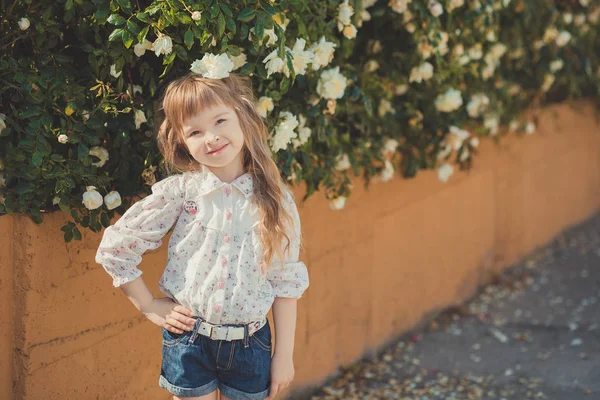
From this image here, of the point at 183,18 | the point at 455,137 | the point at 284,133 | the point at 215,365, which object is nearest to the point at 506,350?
the point at 455,137

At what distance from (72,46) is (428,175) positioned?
83.5 inches

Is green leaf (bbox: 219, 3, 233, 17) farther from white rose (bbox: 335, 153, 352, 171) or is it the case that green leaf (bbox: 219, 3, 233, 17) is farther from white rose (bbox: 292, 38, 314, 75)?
white rose (bbox: 335, 153, 352, 171)

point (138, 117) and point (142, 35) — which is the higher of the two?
point (142, 35)

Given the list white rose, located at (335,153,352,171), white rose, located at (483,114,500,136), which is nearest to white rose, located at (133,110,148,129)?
white rose, located at (335,153,352,171)

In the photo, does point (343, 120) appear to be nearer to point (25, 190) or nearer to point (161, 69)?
point (161, 69)

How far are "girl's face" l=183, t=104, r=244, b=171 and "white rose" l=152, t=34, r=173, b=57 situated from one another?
0.22m

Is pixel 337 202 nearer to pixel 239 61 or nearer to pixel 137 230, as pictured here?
pixel 239 61

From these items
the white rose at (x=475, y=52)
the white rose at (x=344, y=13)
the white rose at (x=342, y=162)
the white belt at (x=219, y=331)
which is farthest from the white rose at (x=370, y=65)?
the white belt at (x=219, y=331)

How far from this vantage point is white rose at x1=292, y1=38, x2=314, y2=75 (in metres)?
2.67

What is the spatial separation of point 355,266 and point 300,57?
1.35 meters

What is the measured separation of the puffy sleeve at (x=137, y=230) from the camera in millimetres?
2273

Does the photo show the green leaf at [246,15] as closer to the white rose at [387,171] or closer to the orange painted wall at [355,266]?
the orange painted wall at [355,266]

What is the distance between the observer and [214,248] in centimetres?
229

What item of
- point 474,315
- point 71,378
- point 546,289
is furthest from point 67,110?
point 546,289
